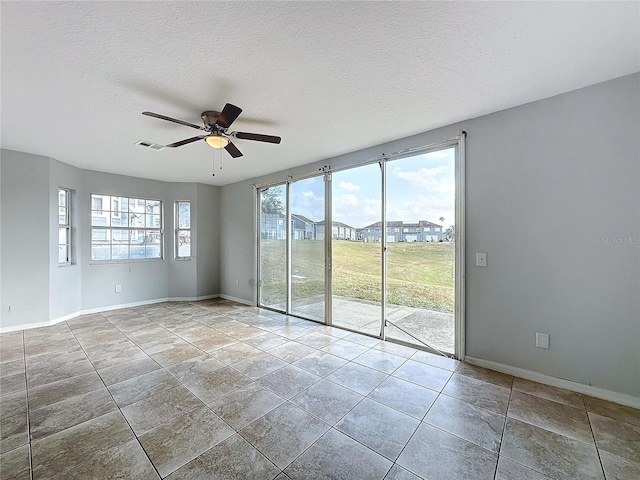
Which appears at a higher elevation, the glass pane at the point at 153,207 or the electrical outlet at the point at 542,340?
the glass pane at the point at 153,207

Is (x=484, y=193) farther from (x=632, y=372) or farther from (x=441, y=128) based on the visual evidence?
(x=632, y=372)

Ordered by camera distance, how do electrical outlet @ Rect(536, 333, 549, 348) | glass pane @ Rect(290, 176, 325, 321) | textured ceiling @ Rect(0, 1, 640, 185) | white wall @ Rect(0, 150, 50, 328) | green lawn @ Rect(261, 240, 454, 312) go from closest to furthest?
textured ceiling @ Rect(0, 1, 640, 185) < electrical outlet @ Rect(536, 333, 549, 348) < green lawn @ Rect(261, 240, 454, 312) < white wall @ Rect(0, 150, 50, 328) < glass pane @ Rect(290, 176, 325, 321)

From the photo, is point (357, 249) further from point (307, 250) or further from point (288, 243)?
point (288, 243)

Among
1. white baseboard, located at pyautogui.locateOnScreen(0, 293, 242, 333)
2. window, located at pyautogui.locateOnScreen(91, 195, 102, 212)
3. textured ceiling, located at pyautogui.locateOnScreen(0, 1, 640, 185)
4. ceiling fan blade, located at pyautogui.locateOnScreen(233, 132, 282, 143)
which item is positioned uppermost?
textured ceiling, located at pyautogui.locateOnScreen(0, 1, 640, 185)

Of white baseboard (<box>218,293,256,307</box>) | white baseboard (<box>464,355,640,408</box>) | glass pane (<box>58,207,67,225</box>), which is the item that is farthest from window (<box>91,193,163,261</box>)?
white baseboard (<box>464,355,640,408</box>)

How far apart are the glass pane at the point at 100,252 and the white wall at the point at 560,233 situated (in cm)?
613

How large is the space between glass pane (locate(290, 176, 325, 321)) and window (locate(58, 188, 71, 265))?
3.94 meters

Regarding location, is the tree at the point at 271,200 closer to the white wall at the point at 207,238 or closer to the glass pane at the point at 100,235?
the white wall at the point at 207,238

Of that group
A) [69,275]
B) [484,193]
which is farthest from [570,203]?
[69,275]

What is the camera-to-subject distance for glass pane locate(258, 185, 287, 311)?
194 inches

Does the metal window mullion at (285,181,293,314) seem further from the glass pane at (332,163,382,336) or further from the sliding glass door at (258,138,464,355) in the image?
the glass pane at (332,163,382,336)

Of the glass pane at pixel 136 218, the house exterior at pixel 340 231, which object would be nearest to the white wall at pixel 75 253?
the glass pane at pixel 136 218

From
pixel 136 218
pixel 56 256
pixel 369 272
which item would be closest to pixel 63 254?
pixel 56 256

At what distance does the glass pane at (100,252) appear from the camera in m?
5.02
